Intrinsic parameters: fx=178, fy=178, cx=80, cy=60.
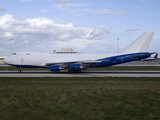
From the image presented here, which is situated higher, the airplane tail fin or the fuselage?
the airplane tail fin

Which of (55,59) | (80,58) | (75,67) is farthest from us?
(80,58)

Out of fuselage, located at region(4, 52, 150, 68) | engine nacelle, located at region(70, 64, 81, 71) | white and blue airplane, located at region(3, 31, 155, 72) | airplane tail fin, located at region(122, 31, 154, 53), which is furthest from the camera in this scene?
fuselage, located at region(4, 52, 150, 68)

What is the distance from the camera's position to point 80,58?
117 ft

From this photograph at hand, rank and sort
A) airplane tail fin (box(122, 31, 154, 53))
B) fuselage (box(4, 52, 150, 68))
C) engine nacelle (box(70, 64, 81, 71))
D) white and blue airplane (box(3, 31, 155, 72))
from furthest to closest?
fuselage (box(4, 52, 150, 68)), airplane tail fin (box(122, 31, 154, 53)), white and blue airplane (box(3, 31, 155, 72)), engine nacelle (box(70, 64, 81, 71))

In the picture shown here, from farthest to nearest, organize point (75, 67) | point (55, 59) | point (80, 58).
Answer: point (80, 58) < point (55, 59) < point (75, 67)

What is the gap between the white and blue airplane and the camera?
34.2 meters

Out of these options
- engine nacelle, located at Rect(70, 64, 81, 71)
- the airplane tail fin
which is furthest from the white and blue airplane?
engine nacelle, located at Rect(70, 64, 81, 71)

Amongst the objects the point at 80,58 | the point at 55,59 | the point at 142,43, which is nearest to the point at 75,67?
the point at 80,58

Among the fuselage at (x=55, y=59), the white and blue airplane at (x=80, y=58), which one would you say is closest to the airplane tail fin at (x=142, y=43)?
the white and blue airplane at (x=80, y=58)

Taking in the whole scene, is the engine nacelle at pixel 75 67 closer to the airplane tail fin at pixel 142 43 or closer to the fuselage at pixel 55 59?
the fuselage at pixel 55 59

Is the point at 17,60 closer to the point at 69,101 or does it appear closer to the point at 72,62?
the point at 72,62

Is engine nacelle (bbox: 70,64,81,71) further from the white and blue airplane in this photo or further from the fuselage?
the fuselage

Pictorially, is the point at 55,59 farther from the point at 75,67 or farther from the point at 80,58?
the point at 75,67

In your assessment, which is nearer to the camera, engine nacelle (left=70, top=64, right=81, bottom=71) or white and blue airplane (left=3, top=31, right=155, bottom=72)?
engine nacelle (left=70, top=64, right=81, bottom=71)
